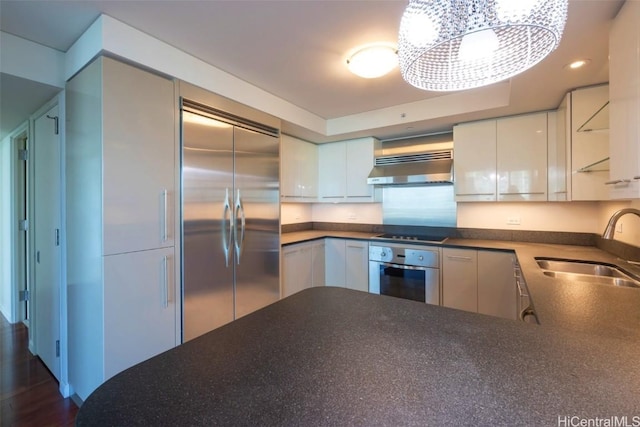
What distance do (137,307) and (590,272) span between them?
2903 mm

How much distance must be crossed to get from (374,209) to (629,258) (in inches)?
95.3

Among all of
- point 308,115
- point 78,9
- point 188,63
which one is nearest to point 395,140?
point 308,115

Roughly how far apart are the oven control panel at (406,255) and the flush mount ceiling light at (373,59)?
180 cm

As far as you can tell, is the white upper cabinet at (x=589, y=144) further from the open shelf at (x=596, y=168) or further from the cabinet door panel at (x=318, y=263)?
the cabinet door panel at (x=318, y=263)

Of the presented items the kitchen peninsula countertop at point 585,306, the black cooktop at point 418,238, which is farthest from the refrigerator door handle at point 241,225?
the kitchen peninsula countertop at point 585,306

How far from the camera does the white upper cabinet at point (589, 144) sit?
2036mm

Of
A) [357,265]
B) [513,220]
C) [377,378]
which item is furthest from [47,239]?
[513,220]

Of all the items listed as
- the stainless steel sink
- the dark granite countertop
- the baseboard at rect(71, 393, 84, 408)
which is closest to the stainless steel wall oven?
the stainless steel sink

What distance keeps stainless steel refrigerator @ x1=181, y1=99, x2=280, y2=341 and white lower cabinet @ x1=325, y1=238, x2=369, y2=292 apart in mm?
A: 959

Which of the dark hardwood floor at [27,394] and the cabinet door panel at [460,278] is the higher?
the cabinet door panel at [460,278]

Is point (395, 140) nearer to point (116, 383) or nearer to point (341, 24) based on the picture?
point (341, 24)

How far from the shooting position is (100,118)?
1590mm

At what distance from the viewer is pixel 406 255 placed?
3061mm

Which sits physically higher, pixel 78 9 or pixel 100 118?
pixel 78 9
